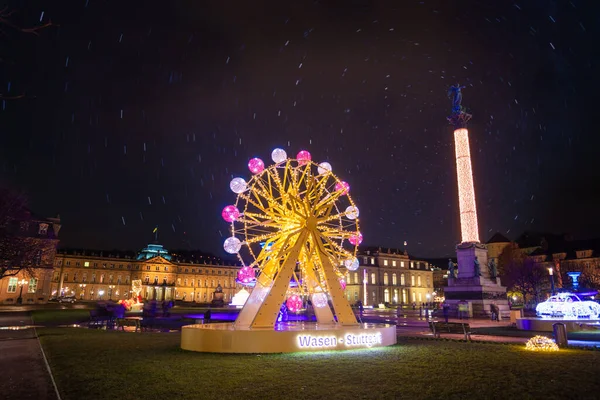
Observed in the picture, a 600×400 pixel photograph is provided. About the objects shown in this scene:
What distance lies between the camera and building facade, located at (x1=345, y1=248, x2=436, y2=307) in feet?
396

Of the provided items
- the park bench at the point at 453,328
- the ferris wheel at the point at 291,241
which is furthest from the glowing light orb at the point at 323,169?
the park bench at the point at 453,328

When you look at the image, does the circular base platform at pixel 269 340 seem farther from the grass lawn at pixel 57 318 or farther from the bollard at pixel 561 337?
the grass lawn at pixel 57 318

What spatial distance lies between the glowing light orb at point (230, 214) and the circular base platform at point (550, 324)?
20.7 metres

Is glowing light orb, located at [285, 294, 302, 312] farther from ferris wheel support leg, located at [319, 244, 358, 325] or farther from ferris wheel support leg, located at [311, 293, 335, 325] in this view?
ferris wheel support leg, located at [319, 244, 358, 325]

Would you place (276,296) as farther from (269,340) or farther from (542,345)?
(542,345)

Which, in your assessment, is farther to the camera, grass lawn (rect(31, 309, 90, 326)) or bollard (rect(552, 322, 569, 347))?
grass lawn (rect(31, 309, 90, 326))

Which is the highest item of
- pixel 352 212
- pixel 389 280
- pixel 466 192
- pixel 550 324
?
pixel 466 192

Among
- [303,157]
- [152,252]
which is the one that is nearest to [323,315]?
[303,157]

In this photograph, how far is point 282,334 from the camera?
52.2 feet

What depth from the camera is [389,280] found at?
126062 millimetres

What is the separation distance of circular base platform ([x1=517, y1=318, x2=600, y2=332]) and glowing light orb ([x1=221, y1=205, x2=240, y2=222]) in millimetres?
20693

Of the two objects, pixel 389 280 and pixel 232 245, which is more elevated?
pixel 389 280

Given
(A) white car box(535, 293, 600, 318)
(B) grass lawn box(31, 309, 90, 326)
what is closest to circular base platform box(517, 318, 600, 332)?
(A) white car box(535, 293, 600, 318)

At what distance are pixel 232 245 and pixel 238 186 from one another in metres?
3.34
